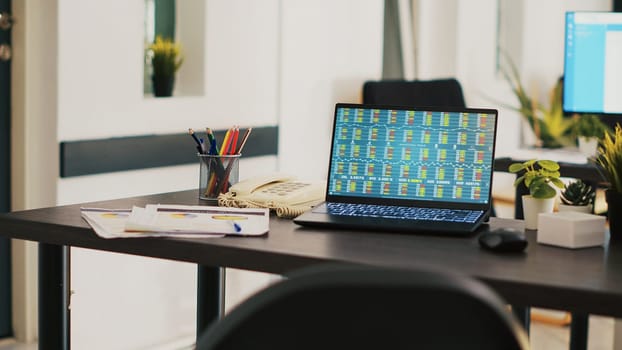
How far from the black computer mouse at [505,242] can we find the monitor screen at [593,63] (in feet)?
6.06

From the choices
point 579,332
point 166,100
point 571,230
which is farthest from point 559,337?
point 571,230

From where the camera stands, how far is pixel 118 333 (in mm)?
3449

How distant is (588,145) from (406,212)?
1675 millimetres

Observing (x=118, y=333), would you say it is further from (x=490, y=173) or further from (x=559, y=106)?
(x=559, y=106)

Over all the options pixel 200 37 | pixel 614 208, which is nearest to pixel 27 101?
pixel 200 37

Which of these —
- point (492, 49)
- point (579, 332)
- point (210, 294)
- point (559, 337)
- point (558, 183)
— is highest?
point (492, 49)

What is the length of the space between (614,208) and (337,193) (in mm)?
547

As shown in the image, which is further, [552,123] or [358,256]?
[552,123]

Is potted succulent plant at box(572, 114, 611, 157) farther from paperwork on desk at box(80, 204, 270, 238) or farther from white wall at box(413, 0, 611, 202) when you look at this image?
paperwork on desk at box(80, 204, 270, 238)

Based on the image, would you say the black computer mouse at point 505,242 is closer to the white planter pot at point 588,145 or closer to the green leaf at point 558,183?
the green leaf at point 558,183

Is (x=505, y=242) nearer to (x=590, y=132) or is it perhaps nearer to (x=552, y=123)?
(x=590, y=132)

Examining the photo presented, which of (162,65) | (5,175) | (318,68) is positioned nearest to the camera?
(5,175)

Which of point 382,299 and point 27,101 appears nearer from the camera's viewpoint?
point 382,299

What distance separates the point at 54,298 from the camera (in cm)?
200
